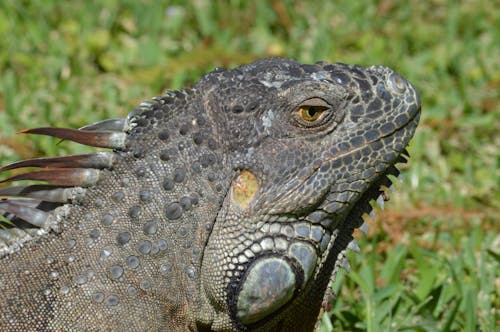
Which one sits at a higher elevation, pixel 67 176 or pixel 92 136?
pixel 92 136

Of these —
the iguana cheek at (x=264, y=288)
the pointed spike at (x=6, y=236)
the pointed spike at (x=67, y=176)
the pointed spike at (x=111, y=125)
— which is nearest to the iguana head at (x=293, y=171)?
the iguana cheek at (x=264, y=288)

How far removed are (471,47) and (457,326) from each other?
3.72 m

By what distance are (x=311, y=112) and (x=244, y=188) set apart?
1.34ft

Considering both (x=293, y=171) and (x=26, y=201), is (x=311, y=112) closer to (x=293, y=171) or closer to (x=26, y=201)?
(x=293, y=171)

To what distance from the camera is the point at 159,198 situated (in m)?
3.40

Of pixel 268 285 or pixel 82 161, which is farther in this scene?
pixel 82 161

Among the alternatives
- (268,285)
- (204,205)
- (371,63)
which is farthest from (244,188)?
(371,63)

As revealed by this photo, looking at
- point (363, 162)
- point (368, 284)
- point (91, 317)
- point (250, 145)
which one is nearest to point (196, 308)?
point (91, 317)

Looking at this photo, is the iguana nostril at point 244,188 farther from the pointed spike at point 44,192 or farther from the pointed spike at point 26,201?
the pointed spike at point 26,201

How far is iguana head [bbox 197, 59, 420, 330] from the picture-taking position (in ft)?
11.1

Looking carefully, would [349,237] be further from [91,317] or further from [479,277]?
[479,277]

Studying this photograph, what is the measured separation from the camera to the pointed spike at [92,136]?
3510mm

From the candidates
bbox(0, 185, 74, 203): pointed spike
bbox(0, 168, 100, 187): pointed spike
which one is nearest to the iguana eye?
bbox(0, 168, 100, 187): pointed spike

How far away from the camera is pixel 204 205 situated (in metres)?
3.41
